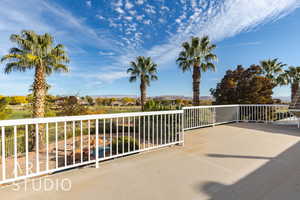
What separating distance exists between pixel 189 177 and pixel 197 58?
31.0 feet

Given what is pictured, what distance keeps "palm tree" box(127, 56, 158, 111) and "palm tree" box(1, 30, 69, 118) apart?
724 centimetres

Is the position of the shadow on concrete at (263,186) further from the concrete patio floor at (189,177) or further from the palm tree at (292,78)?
the palm tree at (292,78)

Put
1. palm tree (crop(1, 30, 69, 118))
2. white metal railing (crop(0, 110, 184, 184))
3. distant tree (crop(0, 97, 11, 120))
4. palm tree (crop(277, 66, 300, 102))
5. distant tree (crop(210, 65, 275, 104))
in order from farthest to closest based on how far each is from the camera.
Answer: palm tree (crop(277, 66, 300, 102)) < distant tree (crop(210, 65, 275, 104)) < distant tree (crop(0, 97, 11, 120)) < palm tree (crop(1, 30, 69, 118)) < white metal railing (crop(0, 110, 184, 184))

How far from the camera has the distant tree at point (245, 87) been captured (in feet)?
29.0

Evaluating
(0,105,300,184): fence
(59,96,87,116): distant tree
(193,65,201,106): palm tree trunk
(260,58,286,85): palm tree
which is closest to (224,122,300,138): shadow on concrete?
(0,105,300,184): fence

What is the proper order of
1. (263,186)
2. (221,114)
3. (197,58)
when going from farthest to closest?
(197,58) → (221,114) → (263,186)

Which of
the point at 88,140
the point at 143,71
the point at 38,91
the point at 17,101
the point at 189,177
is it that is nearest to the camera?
the point at 189,177

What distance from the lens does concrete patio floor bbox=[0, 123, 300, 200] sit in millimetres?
1449

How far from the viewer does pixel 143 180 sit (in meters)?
1.74

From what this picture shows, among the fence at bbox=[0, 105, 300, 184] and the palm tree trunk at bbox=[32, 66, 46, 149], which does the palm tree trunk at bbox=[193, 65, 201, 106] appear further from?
the palm tree trunk at bbox=[32, 66, 46, 149]

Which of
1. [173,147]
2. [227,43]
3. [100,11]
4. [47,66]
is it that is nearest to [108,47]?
Result: [100,11]

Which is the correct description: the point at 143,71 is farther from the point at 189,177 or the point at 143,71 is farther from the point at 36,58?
the point at 189,177

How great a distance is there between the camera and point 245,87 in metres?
9.09

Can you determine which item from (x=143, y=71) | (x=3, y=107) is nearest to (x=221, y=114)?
(x=143, y=71)
